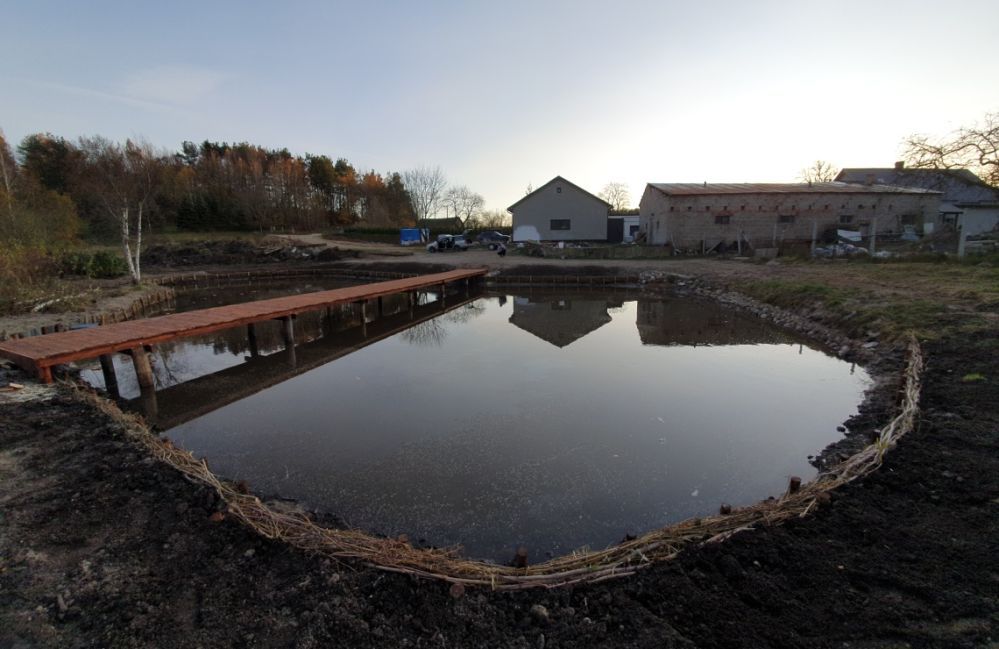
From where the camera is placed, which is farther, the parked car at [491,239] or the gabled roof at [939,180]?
the parked car at [491,239]

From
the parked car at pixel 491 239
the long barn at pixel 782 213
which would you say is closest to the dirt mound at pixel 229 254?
the parked car at pixel 491 239

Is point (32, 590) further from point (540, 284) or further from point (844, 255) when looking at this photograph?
point (844, 255)

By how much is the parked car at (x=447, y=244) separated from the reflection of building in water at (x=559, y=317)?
Answer: 15.3m

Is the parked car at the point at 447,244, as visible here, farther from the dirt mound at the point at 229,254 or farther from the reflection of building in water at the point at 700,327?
the reflection of building in water at the point at 700,327

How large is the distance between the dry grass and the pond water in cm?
71

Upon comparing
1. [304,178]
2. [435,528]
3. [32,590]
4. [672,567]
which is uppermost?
[304,178]

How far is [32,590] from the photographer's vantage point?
2.64m

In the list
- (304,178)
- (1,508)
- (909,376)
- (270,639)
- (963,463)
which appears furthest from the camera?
(304,178)

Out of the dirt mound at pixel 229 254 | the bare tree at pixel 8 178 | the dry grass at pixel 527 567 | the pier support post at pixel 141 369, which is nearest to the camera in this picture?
the dry grass at pixel 527 567

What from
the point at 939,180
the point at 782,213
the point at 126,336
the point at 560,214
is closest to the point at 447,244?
the point at 560,214

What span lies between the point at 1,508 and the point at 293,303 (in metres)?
8.36

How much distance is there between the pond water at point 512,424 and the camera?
430cm

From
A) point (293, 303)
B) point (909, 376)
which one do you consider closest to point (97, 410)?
point (293, 303)

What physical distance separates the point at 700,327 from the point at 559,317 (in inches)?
165
